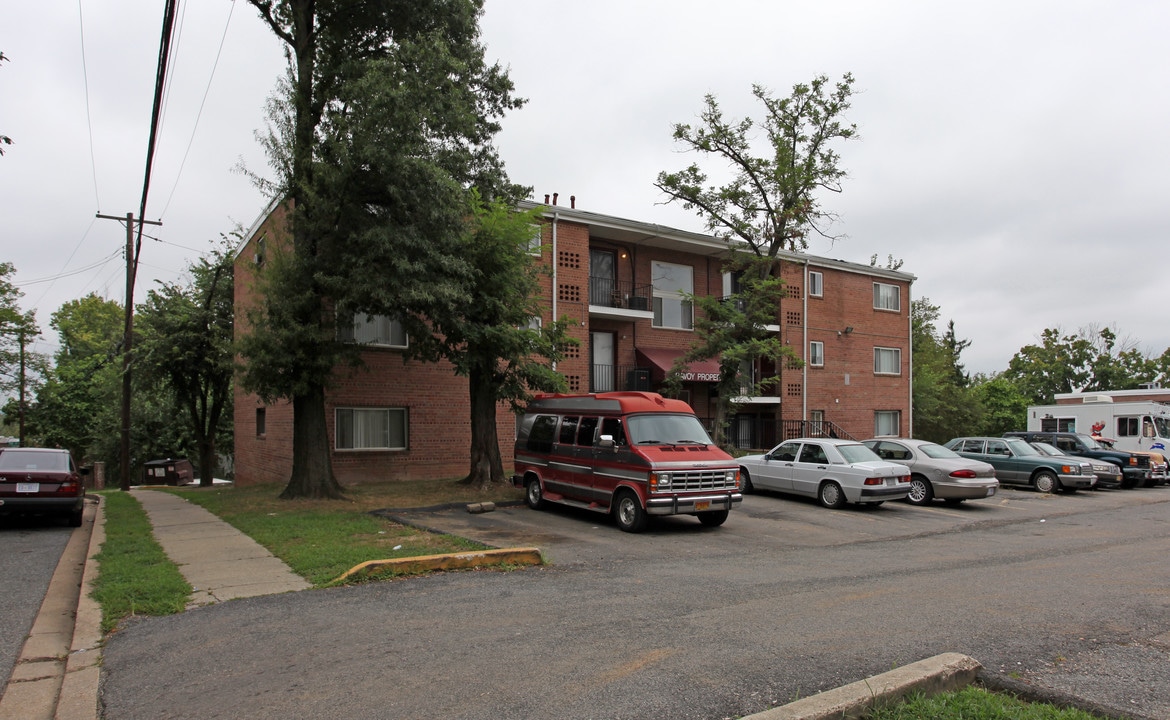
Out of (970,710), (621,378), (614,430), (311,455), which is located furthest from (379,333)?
(970,710)

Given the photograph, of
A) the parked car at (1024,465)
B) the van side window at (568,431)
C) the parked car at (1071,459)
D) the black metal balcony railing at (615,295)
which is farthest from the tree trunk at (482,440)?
the parked car at (1071,459)

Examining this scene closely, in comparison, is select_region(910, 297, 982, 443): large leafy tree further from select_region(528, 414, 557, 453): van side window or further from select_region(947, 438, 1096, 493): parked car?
select_region(528, 414, 557, 453): van side window

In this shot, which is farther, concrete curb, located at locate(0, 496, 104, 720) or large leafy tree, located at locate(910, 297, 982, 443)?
large leafy tree, located at locate(910, 297, 982, 443)

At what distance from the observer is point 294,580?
28.2 feet

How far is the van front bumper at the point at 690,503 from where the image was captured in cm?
1197

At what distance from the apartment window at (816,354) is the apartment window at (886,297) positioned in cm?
402

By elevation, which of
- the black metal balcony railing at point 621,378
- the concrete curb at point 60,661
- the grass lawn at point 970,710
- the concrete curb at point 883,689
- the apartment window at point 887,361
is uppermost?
the apartment window at point 887,361

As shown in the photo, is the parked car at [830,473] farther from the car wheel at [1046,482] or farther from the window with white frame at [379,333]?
the window with white frame at [379,333]

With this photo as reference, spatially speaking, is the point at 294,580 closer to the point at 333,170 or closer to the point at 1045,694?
the point at 1045,694

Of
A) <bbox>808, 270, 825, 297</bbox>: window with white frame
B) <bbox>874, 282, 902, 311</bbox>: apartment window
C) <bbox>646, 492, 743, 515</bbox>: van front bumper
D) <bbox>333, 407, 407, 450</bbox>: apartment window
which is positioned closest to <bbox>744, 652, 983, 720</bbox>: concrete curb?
<bbox>646, 492, 743, 515</bbox>: van front bumper

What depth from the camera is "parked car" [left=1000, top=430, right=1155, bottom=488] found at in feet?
73.3

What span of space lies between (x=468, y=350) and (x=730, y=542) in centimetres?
772

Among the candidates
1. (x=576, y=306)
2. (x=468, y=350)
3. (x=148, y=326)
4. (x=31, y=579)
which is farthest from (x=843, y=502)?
(x=148, y=326)

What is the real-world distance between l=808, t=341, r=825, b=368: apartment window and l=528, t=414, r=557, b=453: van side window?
17982 millimetres
